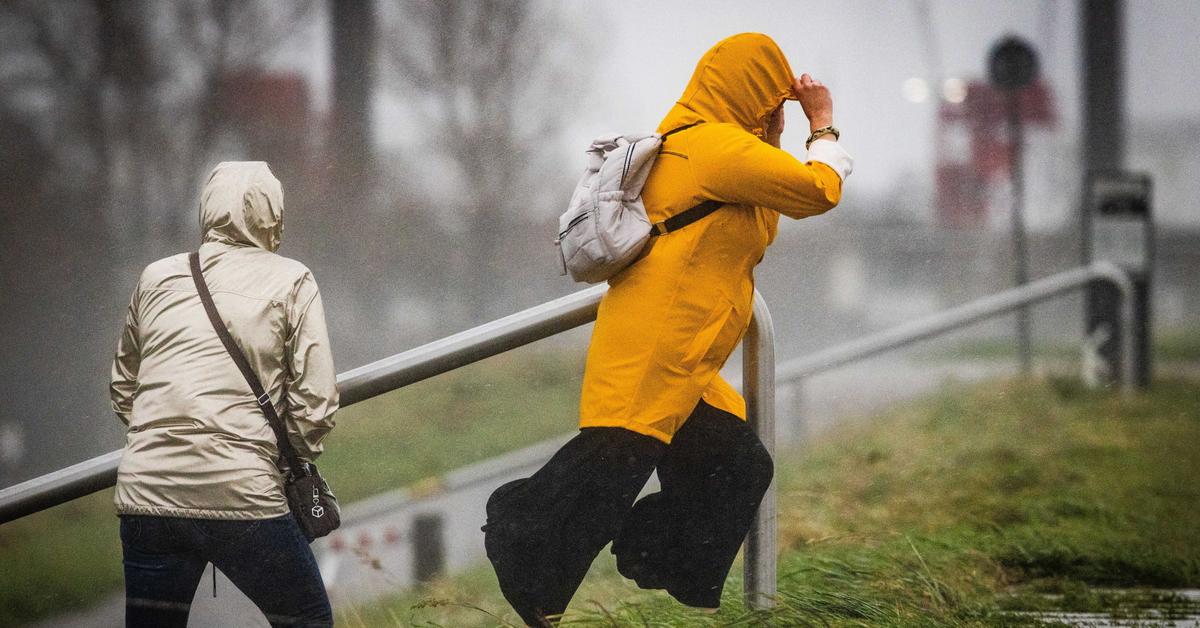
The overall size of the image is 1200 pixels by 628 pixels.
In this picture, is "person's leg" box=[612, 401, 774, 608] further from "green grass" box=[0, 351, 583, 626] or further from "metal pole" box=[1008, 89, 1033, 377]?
"metal pole" box=[1008, 89, 1033, 377]

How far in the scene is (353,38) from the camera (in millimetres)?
4395

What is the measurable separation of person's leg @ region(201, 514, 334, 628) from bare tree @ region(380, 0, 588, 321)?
217 cm

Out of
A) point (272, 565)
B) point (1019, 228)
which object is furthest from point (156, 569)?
point (1019, 228)

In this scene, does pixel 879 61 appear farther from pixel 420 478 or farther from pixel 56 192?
pixel 56 192

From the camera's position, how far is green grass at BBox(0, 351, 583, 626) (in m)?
3.78

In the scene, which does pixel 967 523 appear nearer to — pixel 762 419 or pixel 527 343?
pixel 762 419

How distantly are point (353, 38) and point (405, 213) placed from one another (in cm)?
64

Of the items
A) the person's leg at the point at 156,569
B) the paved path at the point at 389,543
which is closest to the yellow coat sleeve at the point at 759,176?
the paved path at the point at 389,543

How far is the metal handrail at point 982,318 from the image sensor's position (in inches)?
225

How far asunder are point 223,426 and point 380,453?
58.9 inches

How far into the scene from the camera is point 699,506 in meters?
2.70

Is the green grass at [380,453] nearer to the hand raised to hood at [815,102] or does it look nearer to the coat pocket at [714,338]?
the coat pocket at [714,338]

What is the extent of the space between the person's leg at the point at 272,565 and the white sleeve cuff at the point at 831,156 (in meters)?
1.28

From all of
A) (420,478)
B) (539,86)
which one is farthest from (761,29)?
(420,478)
